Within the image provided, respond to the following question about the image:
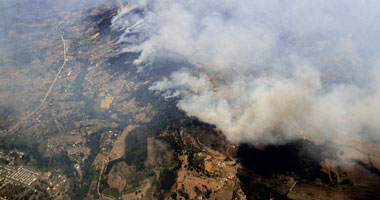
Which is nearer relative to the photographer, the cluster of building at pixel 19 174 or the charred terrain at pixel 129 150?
the charred terrain at pixel 129 150

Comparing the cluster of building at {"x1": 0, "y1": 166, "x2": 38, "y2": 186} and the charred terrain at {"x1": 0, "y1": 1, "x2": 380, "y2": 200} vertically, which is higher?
the charred terrain at {"x1": 0, "y1": 1, "x2": 380, "y2": 200}

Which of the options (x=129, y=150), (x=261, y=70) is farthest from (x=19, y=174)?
(x=261, y=70)

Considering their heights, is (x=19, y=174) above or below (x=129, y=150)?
below

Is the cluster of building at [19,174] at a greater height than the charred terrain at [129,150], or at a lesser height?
lesser

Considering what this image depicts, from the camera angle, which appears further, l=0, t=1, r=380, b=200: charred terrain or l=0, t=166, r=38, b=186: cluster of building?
l=0, t=166, r=38, b=186: cluster of building

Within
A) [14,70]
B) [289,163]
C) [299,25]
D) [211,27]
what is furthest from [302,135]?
[14,70]

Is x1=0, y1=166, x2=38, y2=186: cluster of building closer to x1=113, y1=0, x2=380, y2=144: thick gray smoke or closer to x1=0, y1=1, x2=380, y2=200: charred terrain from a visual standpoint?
x1=0, y1=1, x2=380, y2=200: charred terrain

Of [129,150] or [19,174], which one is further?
[129,150]

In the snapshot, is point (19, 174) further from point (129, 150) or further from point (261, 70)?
point (261, 70)

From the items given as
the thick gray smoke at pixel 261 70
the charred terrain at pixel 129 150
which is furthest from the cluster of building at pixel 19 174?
the thick gray smoke at pixel 261 70

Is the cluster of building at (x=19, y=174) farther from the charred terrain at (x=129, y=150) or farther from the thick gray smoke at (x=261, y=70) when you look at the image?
the thick gray smoke at (x=261, y=70)

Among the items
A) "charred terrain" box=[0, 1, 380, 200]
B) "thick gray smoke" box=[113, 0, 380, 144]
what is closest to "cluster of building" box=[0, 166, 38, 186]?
"charred terrain" box=[0, 1, 380, 200]
